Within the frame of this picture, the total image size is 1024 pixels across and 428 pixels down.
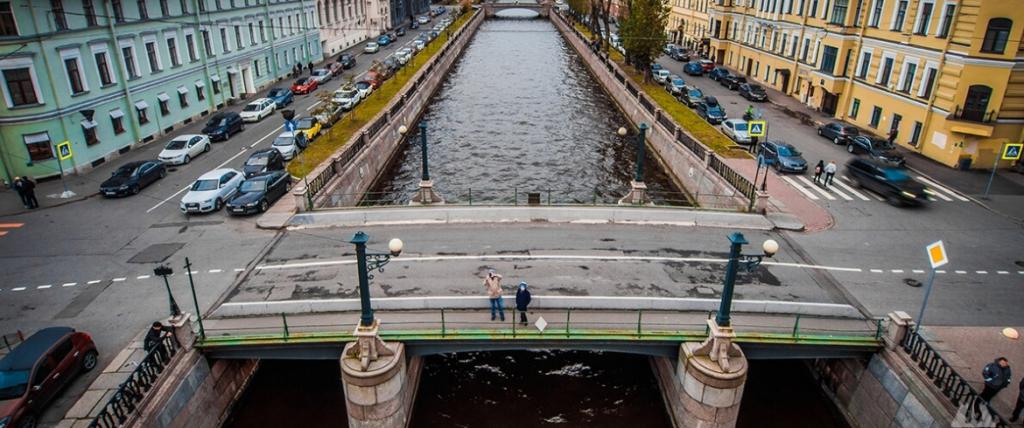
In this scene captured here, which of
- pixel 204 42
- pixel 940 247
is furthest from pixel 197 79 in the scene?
pixel 940 247

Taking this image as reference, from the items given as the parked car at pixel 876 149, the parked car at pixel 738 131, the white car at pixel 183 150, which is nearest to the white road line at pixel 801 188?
the parked car at pixel 876 149

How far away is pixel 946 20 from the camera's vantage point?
119ft

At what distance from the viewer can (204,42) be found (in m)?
48.1

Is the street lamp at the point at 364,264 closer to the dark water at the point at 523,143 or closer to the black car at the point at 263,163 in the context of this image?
the dark water at the point at 523,143

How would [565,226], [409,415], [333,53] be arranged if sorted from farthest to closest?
1. [333,53]
2. [565,226]
3. [409,415]

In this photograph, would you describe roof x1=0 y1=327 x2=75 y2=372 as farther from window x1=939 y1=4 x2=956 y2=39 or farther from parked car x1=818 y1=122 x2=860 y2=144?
window x1=939 y1=4 x2=956 y2=39

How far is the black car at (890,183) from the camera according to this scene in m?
29.9

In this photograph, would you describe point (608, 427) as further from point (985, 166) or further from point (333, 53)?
point (333, 53)

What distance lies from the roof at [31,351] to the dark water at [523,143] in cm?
2098

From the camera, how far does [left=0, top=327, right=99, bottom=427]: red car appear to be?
1491cm

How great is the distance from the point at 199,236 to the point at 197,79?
87.6 ft

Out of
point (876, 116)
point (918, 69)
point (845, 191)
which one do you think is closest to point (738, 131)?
point (845, 191)

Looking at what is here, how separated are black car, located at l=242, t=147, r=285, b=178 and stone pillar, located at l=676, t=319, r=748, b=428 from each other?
1048 inches

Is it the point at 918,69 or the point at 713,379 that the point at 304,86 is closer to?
the point at 918,69
